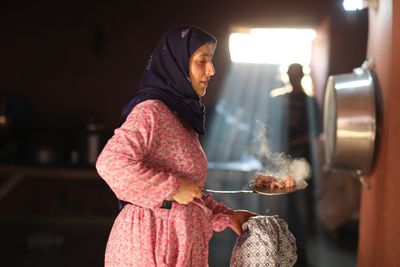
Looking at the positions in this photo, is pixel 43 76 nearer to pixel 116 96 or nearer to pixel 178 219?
pixel 116 96

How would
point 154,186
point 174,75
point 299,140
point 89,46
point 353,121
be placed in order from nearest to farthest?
point 154,186 → point 174,75 → point 353,121 → point 299,140 → point 89,46

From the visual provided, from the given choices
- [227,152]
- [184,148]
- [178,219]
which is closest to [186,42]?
[184,148]

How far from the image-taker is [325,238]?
542 centimetres

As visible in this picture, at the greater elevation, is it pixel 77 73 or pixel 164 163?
pixel 77 73

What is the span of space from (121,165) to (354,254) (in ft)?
12.5

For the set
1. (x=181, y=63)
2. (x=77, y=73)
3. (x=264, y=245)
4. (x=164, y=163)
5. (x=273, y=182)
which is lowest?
(x=264, y=245)

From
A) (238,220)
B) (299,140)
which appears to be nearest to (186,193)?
(238,220)

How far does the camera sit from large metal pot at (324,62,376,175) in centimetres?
275

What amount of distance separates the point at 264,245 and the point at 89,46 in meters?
4.64

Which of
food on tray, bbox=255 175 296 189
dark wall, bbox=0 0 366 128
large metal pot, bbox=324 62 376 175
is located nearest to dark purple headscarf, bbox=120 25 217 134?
food on tray, bbox=255 175 296 189

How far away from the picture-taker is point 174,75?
1.94 metres

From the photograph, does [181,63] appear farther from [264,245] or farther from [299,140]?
[299,140]

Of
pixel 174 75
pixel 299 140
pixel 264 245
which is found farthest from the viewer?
pixel 299 140

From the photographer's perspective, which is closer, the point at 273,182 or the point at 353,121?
the point at 273,182
